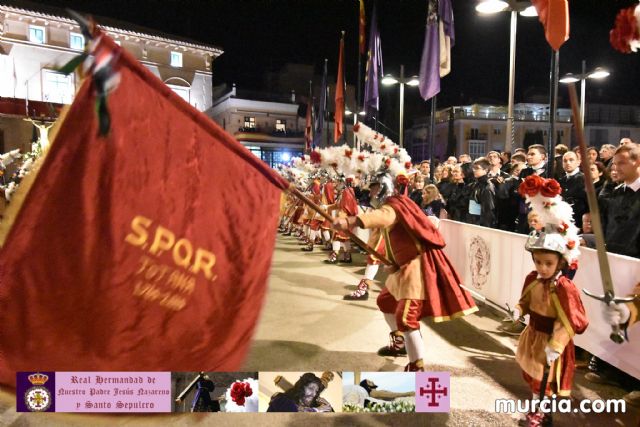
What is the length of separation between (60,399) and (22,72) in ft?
127

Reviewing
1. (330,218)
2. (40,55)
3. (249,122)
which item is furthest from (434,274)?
(249,122)

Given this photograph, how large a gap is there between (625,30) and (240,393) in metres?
3.57

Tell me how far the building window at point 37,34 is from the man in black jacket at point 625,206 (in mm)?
39678

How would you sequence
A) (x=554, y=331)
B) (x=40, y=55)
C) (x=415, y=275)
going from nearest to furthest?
(x=554, y=331), (x=415, y=275), (x=40, y=55)

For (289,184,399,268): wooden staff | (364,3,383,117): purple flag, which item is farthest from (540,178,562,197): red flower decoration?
(364,3,383,117): purple flag

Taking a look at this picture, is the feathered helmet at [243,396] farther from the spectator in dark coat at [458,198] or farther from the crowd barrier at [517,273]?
the spectator in dark coat at [458,198]

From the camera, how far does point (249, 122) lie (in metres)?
47.9

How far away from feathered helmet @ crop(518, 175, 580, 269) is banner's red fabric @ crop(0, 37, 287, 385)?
92.6 inches

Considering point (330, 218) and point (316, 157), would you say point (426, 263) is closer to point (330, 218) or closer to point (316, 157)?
point (330, 218)

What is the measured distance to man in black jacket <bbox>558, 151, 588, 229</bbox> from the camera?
6.25 metres

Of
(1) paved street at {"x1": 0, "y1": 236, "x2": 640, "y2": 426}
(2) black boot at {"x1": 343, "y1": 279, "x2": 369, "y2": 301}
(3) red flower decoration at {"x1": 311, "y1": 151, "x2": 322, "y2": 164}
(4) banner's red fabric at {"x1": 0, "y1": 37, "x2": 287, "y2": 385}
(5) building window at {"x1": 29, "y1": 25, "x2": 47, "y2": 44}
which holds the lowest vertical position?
(1) paved street at {"x1": 0, "y1": 236, "x2": 640, "y2": 426}

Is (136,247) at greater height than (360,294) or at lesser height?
greater

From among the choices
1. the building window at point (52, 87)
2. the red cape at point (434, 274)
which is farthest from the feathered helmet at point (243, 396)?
the building window at point (52, 87)

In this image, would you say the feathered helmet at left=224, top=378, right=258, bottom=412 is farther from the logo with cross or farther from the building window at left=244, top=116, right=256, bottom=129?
the building window at left=244, top=116, right=256, bottom=129
